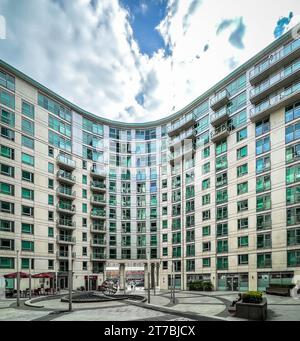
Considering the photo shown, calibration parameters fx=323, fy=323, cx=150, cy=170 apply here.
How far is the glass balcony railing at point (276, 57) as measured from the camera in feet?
126

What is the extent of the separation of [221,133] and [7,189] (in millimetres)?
31773

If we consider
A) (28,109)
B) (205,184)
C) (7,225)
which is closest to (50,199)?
(7,225)

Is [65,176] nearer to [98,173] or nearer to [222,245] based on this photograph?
[98,173]

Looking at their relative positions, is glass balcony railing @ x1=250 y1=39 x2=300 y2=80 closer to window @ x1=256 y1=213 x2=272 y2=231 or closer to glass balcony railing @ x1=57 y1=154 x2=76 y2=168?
window @ x1=256 y1=213 x2=272 y2=231

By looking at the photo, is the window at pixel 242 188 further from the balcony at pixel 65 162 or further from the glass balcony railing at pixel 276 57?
the balcony at pixel 65 162

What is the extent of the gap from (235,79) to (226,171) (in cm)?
1383

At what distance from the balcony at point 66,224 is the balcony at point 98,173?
10.1 metres

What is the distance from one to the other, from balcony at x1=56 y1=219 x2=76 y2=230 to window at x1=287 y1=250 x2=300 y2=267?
33.6 metres

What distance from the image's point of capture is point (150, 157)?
217ft

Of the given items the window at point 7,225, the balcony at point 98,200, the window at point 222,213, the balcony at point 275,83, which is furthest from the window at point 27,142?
the balcony at point 275,83

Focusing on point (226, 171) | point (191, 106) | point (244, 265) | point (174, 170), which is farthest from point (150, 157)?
point (244, 265)

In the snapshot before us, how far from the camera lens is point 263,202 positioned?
137 ft

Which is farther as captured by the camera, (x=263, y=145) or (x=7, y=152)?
(x=7, y=152)
